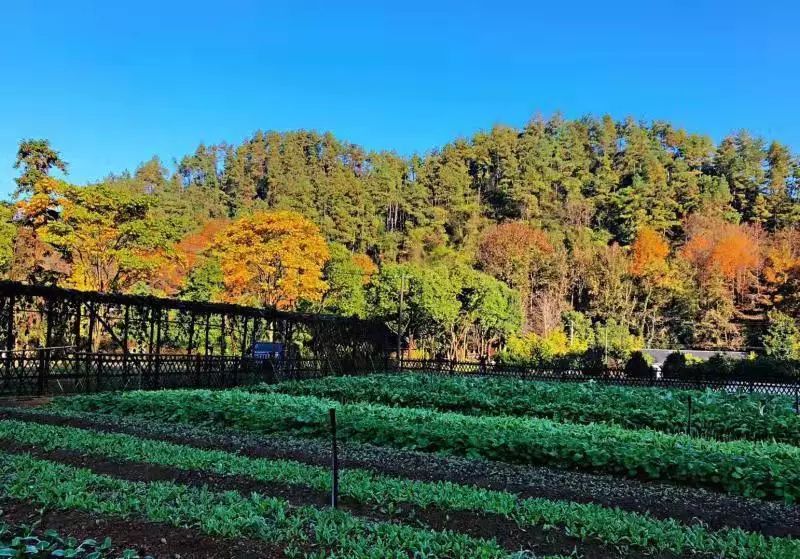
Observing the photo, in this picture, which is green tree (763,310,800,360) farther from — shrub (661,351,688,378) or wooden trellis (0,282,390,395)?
wooden trellis (0,282,390,395)

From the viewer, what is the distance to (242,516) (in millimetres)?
4371

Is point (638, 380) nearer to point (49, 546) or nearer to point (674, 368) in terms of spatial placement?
point (674, 368)

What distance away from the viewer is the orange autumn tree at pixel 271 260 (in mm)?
36469

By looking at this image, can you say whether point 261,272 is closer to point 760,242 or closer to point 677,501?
point 677,501

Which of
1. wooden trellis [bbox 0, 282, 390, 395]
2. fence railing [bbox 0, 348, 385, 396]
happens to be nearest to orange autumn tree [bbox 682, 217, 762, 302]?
wooden trellis [bbox 0, 282, 390, 395]

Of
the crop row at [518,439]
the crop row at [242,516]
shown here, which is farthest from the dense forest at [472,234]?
the crop row at [242,516]

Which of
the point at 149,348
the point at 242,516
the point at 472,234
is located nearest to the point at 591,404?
the point at 242,516

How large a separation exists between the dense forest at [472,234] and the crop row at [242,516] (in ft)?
89.0

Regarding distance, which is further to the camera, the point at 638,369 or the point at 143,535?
the point at 638,369

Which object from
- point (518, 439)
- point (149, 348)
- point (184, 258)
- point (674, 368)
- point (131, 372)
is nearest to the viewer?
point (518, 439)

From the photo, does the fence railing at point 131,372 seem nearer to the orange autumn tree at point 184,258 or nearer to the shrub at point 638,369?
the shrub at point 638,369

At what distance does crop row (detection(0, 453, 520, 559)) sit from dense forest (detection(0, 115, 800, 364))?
27.1m

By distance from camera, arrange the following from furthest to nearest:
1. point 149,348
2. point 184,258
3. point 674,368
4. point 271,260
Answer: point 271,260
point 184,258
point 674,368
point 149,348

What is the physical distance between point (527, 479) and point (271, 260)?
3221 centimetres
